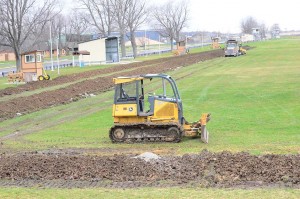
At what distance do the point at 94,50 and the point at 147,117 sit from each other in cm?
6436

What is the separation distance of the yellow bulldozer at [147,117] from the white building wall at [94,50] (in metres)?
63.4

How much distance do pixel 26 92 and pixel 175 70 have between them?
2045cm

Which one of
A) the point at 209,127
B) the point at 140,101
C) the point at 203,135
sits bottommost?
the point at 209,127

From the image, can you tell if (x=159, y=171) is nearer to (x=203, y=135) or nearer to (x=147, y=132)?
(x=203, y=135)

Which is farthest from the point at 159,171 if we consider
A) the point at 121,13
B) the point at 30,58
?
the point at 121,13

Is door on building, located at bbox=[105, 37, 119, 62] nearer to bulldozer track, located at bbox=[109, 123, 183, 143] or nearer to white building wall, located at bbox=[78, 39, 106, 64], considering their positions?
white building wall, located at bbox=[78, 39, 106, 64]

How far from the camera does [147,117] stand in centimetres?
1845

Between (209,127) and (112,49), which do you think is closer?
(209,127)

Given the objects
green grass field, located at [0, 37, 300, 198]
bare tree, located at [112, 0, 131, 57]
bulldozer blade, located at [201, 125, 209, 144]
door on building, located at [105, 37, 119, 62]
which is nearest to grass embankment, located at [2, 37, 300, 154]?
green grass field, located at [0, 37, 300, 198]

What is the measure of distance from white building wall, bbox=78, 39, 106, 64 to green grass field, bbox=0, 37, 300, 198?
1782 inches

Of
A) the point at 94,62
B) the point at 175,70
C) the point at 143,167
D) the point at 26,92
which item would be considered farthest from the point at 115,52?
the point at 143,167

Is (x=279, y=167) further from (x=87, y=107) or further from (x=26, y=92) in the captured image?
(x=26, y=92)

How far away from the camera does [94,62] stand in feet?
266

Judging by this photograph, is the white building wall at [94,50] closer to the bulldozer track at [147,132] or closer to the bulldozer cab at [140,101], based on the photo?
the bulldozer cab at [140,101]
